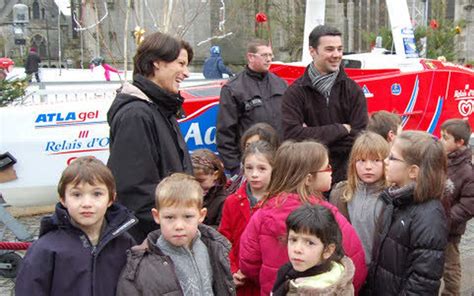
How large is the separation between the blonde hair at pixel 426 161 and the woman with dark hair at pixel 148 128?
1133 millimetres

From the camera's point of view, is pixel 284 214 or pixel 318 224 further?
pixel 284 214

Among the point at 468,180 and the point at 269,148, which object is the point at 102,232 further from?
the point at 468,180

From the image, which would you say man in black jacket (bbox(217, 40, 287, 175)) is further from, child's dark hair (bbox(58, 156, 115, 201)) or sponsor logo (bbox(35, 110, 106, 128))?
child's dark hair (bbox(58, 156, 115, 201))

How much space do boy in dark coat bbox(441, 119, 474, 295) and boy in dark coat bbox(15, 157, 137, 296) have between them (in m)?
2.55

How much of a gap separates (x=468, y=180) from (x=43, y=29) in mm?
69663

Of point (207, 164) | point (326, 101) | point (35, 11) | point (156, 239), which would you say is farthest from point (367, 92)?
point (35, 11)

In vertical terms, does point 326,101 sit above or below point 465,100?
above

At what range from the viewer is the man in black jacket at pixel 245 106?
5.75m

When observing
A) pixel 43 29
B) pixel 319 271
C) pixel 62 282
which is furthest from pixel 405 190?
pixel 43 29

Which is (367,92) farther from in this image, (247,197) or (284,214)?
(284,214)

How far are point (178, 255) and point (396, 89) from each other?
18.5ft

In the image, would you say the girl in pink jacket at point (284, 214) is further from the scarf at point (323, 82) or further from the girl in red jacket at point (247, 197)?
the scarf at point (323, 82)

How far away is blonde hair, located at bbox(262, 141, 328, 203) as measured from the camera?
326cm

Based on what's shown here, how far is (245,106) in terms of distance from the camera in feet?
18.9
